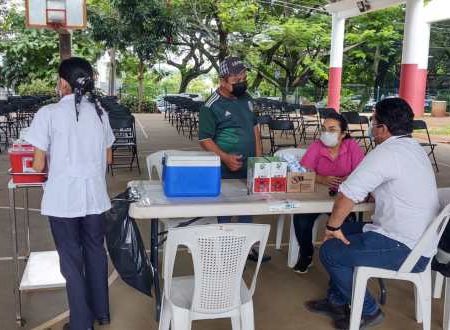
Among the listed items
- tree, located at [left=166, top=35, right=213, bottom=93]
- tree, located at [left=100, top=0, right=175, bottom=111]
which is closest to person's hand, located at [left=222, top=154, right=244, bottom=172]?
tree, located at [left=100, top=0, right=175, bottom=111]

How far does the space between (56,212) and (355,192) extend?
138 cm

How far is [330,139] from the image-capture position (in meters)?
3.30

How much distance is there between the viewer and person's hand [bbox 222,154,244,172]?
3.22m

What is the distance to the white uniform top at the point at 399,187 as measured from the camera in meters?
2.40

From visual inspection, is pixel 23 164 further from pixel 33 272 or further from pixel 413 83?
pixel 413 83

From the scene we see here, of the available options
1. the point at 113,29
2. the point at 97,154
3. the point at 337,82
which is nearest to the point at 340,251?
the point at 97,154

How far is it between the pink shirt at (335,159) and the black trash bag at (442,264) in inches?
29.2

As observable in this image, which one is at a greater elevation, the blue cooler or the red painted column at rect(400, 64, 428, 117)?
the red painted column at rect(400, 64, 428, 117)

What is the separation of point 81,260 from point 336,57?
15374mm

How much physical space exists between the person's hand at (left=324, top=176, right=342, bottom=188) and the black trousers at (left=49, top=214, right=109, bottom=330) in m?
1.29

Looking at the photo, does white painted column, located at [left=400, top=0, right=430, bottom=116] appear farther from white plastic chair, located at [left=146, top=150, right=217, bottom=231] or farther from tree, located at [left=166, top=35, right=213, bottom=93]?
tree, located at [left=166, top=35, right=213, bottom=93]

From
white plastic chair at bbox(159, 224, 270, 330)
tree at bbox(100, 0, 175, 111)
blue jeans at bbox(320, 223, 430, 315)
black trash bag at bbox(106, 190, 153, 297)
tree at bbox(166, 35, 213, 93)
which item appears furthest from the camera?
tree at bbox(166, 35, 213, 93)

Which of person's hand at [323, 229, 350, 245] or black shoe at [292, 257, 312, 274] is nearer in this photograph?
person's hand at [323, 229, 350, 245]

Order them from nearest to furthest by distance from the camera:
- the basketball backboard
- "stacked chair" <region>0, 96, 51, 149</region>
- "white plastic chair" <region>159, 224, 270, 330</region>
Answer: "white plastic chair" <region>159, 224, 270, 330</region>
the basketball backboard
"stacked chair" <region>0, 96, 51, 149</region>
